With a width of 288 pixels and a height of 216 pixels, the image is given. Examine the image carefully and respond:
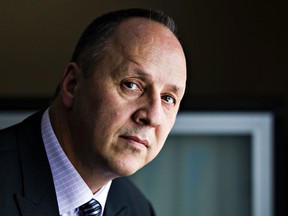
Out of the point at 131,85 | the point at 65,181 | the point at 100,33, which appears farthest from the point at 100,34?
the point at 65,181

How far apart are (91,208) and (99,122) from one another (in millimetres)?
142

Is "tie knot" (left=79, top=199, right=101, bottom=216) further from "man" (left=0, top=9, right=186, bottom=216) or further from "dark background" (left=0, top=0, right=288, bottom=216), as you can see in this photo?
"dark background" (left=0, top=0, right=288, bottom=216)

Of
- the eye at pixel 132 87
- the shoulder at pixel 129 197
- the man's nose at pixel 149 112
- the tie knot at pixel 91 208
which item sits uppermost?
the eye at pixel 132 87

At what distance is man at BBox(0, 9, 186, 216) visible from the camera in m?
1.00

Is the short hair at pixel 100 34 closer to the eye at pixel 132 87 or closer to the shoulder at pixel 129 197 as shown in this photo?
the eye at pixel 132 87

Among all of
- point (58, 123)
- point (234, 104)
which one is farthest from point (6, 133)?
point (234, 104)

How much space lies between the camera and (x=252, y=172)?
6.67 ft

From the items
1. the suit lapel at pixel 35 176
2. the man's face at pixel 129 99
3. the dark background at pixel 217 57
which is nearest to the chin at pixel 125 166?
the man's face at pixel 129 99

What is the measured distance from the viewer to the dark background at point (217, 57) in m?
1.96

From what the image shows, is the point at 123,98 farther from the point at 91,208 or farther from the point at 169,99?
the point at 91,208

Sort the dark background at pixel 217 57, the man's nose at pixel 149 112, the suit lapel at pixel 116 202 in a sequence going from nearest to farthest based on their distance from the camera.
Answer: the man's nose at pixel 149 112
the suit lapel at pixel 116 202
the dark background at pixel 217 57

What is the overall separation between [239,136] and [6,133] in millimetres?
1063

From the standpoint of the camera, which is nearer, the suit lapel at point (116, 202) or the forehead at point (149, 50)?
the forehead at point (149, 50)

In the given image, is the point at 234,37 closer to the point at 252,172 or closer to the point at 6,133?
the point at 252,172
